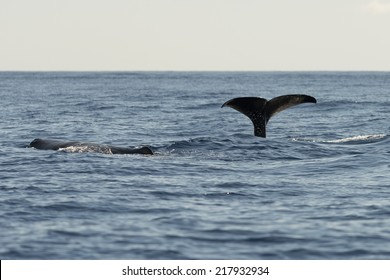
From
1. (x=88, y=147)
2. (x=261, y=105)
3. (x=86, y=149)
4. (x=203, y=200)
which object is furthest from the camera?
(x=261, y=105)

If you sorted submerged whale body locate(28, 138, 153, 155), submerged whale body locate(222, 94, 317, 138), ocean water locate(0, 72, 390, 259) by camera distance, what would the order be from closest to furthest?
ocean water locate(0, 72, 390, 259) < submerged whale body locate(28, 138, 153, 155) < submerged whale body locate(222, 94, 317, 138)

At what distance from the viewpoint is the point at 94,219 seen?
1388 cm

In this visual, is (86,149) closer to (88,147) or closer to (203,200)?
(88,147)

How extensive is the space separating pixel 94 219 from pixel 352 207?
444 cm

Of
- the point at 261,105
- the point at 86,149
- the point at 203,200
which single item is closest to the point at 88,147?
the point at 86,149

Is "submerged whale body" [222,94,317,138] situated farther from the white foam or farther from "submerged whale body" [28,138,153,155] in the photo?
the white foam

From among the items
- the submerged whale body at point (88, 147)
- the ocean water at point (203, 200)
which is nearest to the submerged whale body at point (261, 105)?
the ocean water at point (203, 200)

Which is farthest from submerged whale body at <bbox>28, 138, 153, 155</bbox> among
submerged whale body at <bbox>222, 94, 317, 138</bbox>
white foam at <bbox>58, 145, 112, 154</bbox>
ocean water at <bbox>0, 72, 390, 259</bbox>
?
submerged whale body at <bbox>222, 94, 317, 138</bbox>

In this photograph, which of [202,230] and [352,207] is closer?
[202,230]

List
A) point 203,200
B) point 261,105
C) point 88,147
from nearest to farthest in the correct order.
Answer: point 203,200
point 88,147
point 261,105

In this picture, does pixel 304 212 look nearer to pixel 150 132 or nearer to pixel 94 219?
pixel 94 219

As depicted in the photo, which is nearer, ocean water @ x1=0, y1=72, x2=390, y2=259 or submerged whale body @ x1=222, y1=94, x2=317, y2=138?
ocean water @ x1=0, y1=72, x2=390, y2=259

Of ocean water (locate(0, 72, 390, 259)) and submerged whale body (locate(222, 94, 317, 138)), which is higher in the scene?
submerged whale body (locate(222, 94, 317, 138))
